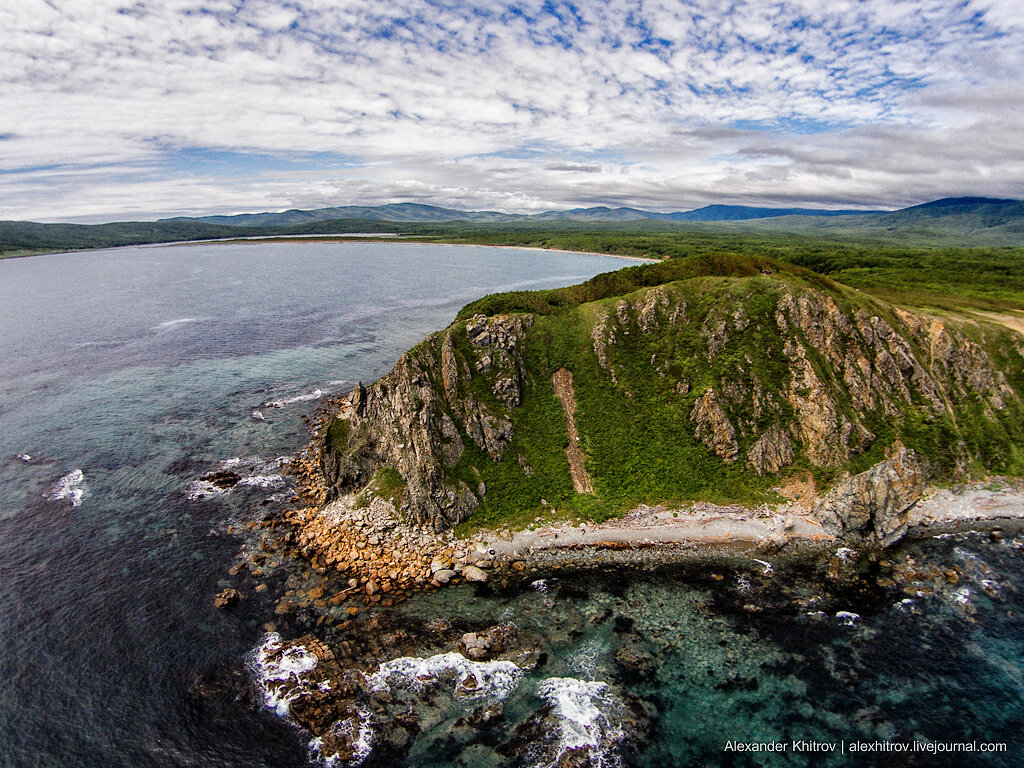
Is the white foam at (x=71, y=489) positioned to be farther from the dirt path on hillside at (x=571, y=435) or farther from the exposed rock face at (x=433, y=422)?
the dirt path on hillside at (x=571, y=435)

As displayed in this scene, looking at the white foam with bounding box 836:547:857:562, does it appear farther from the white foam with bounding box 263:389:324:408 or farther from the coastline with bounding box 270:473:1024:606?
the white foam with bounding box 263:389:324:408

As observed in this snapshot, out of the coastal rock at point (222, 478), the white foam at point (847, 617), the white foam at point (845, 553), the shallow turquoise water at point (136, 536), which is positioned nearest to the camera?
the shallow turquoise water at point (136, 536)

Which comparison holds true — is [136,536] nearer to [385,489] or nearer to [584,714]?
[385,489]

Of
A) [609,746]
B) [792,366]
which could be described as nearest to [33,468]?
[609,746]

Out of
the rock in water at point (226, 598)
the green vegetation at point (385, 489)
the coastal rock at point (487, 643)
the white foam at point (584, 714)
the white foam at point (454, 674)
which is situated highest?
the green vegetation at point (385, 489)

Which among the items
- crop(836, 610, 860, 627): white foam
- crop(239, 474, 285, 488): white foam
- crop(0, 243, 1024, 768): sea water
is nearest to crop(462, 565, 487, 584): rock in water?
crop(0, 243, 1024, 768): sea water

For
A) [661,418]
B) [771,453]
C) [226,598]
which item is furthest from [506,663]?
[771,453]

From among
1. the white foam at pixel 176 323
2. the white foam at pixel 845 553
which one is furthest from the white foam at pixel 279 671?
the white foam at pixel 176 323

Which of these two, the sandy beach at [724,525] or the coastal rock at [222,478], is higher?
the coastal rock at [222,478]

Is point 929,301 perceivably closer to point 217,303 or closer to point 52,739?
point 52,739
